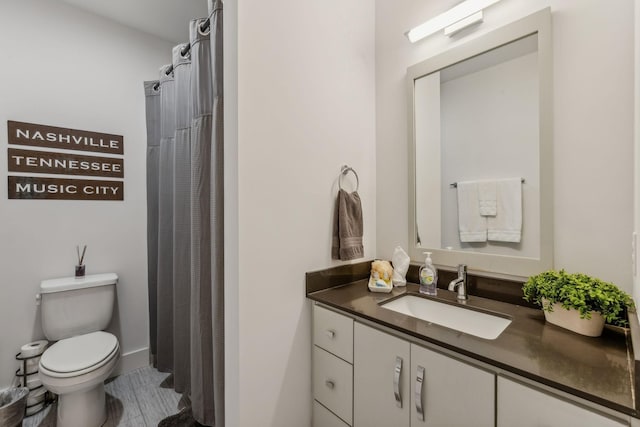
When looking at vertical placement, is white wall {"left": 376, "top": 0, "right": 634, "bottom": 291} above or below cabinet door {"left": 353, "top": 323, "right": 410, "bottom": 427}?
above

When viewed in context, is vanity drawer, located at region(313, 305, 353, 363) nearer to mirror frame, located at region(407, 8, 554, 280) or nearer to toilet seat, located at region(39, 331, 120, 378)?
mirror frame, located at region(407, 8, 554, 280)

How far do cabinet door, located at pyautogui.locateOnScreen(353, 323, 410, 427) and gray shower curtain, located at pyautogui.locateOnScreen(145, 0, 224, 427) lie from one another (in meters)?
0.63

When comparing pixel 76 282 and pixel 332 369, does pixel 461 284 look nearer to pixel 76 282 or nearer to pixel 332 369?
pixel 332 369

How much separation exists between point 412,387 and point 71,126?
254 centimetres

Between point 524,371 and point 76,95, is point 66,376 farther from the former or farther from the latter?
point 524,371

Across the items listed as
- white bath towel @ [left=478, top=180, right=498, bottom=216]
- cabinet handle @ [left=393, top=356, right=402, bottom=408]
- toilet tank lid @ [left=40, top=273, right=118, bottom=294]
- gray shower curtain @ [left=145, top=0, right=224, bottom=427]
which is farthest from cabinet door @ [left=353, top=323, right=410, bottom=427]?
toilet tank lid @ [left=40, top=273, right=118, bottom=294]

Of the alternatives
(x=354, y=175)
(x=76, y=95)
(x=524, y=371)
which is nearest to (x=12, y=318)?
(x=76, y=95)

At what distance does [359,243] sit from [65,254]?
6.55 ft

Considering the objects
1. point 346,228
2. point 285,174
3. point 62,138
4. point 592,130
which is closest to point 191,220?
point 285,174

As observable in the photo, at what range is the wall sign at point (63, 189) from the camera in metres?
1.74

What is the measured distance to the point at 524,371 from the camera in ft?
2.25

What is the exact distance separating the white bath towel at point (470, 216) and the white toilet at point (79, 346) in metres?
2.04

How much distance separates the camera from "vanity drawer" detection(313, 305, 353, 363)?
1130 millimetres

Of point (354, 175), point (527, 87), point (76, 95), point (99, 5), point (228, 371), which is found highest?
point (99, 5)
